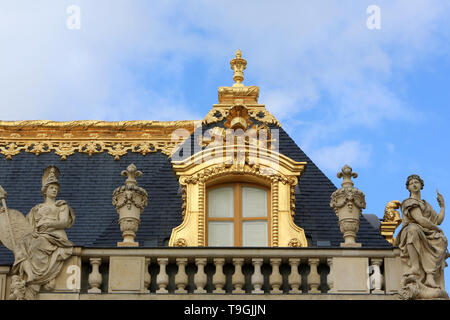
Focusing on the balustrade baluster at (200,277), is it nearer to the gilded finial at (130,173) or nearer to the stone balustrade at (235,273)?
the stone balustrade at (235,273)

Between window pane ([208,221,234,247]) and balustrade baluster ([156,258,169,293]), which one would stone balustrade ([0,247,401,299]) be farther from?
window pane ([208,221,234,247])

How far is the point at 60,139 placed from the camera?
102ft

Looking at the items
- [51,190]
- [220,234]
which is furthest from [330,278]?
[51,190]

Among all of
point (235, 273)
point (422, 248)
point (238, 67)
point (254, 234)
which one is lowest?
point (235, 273)

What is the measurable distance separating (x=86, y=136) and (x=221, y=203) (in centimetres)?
488

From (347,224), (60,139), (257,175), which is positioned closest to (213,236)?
(257,175)

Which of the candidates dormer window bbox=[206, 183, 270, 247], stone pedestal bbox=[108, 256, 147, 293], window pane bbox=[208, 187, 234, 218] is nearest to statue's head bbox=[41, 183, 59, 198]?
stone pedestal bbox=[108, 256, 147, 293]

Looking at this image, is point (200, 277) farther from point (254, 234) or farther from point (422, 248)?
point (422, 248)

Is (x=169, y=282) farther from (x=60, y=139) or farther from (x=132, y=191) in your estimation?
(x=60, y=139)

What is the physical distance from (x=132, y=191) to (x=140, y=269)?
1.54m

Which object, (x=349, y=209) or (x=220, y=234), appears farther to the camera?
(x=220, y=234)

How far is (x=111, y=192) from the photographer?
96.7 ft

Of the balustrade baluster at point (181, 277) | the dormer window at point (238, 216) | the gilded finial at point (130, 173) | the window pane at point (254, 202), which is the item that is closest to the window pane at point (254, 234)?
the dormer window at point (238, 216)

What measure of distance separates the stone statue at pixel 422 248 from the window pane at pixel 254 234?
336cm
